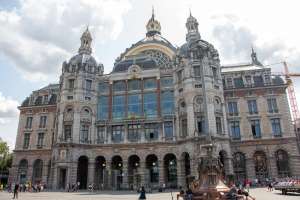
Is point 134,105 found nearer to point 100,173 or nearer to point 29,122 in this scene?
point 100,173

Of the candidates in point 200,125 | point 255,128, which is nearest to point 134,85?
point 200,125

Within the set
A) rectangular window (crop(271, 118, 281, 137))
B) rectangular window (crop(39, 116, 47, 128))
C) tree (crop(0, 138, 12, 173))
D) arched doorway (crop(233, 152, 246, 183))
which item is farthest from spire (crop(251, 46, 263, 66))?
tree (crop(0, 138, 12, 173))

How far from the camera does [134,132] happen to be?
53188mm

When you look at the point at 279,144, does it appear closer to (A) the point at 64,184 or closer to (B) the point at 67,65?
(A) the point at 64,184

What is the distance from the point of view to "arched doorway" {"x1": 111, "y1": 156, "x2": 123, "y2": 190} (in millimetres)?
52159

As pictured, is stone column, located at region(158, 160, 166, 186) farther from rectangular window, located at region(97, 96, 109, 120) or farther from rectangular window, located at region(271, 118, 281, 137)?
rectangular window, located at region(271, 118, 281, 137)

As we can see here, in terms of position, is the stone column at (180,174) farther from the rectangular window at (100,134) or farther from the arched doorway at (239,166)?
the rectangular window at (100,134)

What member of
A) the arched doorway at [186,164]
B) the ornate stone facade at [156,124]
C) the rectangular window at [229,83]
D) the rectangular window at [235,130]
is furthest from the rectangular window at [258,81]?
the arched doorway at [186,164]

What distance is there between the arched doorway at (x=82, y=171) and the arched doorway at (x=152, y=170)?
12676 mm

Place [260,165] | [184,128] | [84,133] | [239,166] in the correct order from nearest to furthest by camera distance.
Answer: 1. [260,165]
2. [184,128]
3. [239,166]
4. [84,133]

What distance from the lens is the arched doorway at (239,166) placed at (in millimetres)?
49019

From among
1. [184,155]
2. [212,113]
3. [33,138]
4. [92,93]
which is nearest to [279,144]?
[212,113]

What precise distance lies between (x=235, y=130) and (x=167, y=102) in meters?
14.6

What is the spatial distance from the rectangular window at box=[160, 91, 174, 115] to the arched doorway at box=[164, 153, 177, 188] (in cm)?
858
